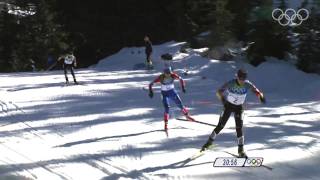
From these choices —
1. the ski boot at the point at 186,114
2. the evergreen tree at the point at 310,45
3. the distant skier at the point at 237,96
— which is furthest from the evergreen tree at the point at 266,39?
the distant skier at the point at 237,96

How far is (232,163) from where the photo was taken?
10523mm

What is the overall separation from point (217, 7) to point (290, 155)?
20.5 m

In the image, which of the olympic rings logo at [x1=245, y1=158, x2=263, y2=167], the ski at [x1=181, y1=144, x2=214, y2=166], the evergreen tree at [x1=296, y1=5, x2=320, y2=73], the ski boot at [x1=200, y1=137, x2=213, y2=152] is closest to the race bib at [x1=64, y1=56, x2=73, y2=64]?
the evergreen tree at [x1=296, y1=5, x2=320, y2=73]

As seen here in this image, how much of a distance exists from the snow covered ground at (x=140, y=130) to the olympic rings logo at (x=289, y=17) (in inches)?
89.7

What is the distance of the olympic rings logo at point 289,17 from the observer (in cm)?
2705

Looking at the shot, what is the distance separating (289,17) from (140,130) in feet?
52.6

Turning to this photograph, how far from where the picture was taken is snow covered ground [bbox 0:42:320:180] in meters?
10.4

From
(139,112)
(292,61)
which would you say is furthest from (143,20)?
(139,112)

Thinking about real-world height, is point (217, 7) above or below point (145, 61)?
above

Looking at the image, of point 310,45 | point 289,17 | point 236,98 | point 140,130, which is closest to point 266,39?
point 289,17

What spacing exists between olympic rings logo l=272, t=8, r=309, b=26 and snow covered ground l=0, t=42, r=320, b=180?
89.7 inches

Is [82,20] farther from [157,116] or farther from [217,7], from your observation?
[157,116]

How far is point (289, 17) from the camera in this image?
27766 millimetres

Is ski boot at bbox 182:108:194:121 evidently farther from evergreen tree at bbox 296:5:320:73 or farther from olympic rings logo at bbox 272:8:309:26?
olympic rings logo at bbox 272:8:309:26
